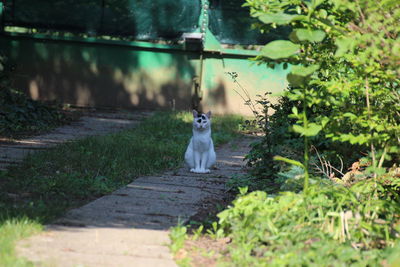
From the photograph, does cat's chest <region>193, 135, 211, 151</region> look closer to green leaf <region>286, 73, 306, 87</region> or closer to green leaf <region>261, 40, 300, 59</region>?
green leaf <region>286, 73, 306, 87</region>

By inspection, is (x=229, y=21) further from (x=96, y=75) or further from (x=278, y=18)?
(x=278, y=18)

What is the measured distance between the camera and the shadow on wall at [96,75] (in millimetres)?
12570

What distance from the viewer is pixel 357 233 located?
4191 millimetres

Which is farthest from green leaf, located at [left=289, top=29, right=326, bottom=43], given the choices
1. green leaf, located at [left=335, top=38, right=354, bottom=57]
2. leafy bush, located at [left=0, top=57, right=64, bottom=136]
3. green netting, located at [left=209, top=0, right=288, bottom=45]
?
green netting, located at [left=209, top=0, right=288, bottom=45]

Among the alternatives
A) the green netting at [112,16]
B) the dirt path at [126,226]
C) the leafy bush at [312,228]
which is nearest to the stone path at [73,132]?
the green netting at [112,16]

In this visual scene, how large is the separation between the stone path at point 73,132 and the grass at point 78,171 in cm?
33

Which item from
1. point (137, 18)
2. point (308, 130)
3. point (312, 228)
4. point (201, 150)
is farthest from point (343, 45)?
point (137, 18)

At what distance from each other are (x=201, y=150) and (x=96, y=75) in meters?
5.79

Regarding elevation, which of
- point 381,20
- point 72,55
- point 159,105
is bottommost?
point 159,105

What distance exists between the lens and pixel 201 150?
24.2 feet

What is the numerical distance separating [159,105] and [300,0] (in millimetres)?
8224

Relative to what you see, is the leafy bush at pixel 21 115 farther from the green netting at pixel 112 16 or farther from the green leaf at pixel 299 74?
the green leaf at pixel 299 74

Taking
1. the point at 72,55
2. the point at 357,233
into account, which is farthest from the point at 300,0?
the point at 72,55

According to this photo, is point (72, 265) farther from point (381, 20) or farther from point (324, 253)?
point (381, 20)
